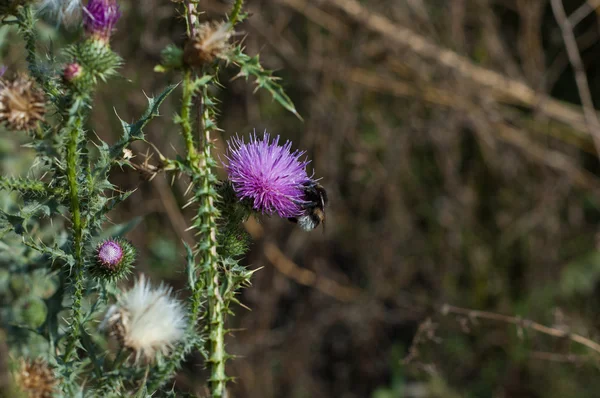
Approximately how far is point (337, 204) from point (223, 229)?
3756 millimetres

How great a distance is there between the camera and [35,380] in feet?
6.31

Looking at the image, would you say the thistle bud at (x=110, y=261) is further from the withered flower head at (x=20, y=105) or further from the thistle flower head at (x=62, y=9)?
the thistle flower head at (x=62, y=9)

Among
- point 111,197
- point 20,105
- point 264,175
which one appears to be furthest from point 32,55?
point 264,175

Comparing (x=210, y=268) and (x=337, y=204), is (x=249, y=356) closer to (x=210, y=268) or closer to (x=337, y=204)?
(x=337, y=204)

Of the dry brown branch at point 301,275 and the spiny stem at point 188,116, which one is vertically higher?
the dry brown branch at point 301,275

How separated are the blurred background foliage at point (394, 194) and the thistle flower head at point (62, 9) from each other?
321 cm

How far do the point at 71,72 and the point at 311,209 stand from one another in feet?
3.50

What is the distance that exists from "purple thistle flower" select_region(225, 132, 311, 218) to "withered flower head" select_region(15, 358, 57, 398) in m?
0.86

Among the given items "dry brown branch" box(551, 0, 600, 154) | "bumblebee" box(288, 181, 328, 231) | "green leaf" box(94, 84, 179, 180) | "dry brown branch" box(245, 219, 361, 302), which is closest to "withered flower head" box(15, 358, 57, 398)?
"green leaf" box(94, 84, 179, 180)

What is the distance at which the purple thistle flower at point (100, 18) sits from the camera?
2.00 m

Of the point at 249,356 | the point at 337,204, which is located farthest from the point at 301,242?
the point at 249,356

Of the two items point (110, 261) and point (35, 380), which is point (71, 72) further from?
point (35, 380)

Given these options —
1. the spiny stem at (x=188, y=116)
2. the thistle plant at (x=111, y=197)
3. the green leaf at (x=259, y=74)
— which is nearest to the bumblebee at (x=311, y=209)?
the thistle plant at (x=111, y=197)

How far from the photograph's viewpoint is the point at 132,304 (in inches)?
83.5
